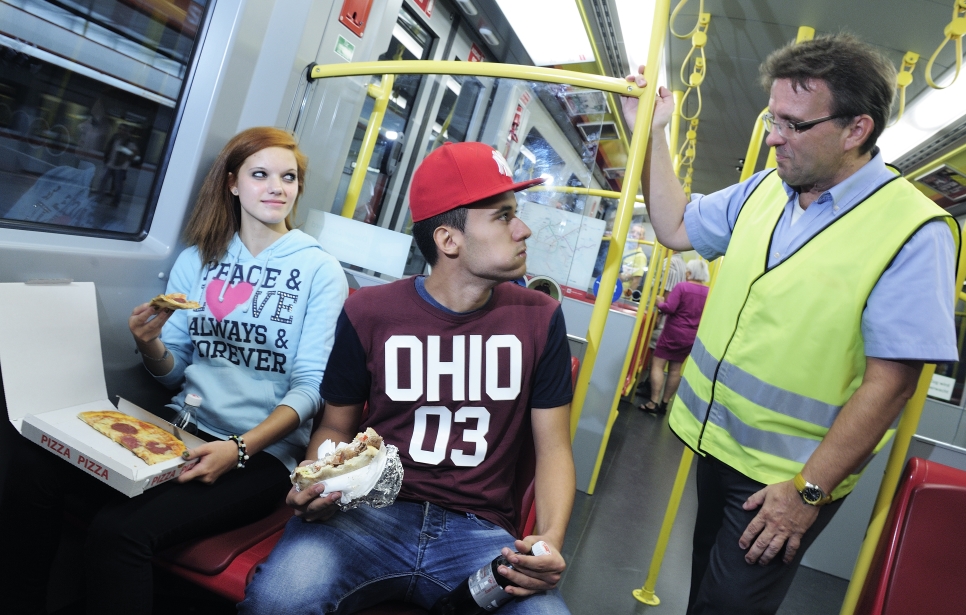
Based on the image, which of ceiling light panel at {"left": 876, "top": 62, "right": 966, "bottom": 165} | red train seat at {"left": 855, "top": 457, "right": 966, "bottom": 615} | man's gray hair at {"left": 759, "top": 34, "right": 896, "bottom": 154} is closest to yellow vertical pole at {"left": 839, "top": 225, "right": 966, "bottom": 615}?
red train seat at {"left": 855, "top": 457, "right": 966, "bottom": 615}

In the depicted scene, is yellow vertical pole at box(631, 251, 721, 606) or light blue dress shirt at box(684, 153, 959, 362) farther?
yellow vertical pole at box(631, 251, 721, 606)

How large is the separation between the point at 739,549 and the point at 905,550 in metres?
0.54

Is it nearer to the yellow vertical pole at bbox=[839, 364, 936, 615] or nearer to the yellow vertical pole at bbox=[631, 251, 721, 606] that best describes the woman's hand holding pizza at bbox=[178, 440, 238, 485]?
the yellow vertical pole at bbox=[631, 251, 721, 606]

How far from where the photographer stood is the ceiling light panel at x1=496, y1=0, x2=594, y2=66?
14.5 feet

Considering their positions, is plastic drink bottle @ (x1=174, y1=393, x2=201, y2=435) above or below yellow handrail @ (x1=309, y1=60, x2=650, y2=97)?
below

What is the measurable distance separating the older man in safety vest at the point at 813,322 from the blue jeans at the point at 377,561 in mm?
581

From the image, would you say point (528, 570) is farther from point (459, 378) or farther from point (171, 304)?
point (171, 304)

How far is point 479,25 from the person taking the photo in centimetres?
525

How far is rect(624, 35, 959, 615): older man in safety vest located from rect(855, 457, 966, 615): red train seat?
366mm

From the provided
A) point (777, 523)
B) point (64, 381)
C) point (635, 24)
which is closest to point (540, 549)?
point (777, 523)

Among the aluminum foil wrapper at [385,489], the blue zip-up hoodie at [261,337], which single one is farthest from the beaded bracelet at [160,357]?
the aluminum foil wrapper at [385,489]

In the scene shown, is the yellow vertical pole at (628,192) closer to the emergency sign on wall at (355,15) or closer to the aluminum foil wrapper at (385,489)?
the aluminum foil wrapper at (385,489)

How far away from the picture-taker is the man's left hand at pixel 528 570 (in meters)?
1.25

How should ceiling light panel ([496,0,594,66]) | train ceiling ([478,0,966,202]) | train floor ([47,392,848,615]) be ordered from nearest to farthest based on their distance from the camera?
1. train floor ([47,392,848,615])
2. train ceiling ([478,0,966,202])
3. ceiling light panel ([496,0,594,66])
